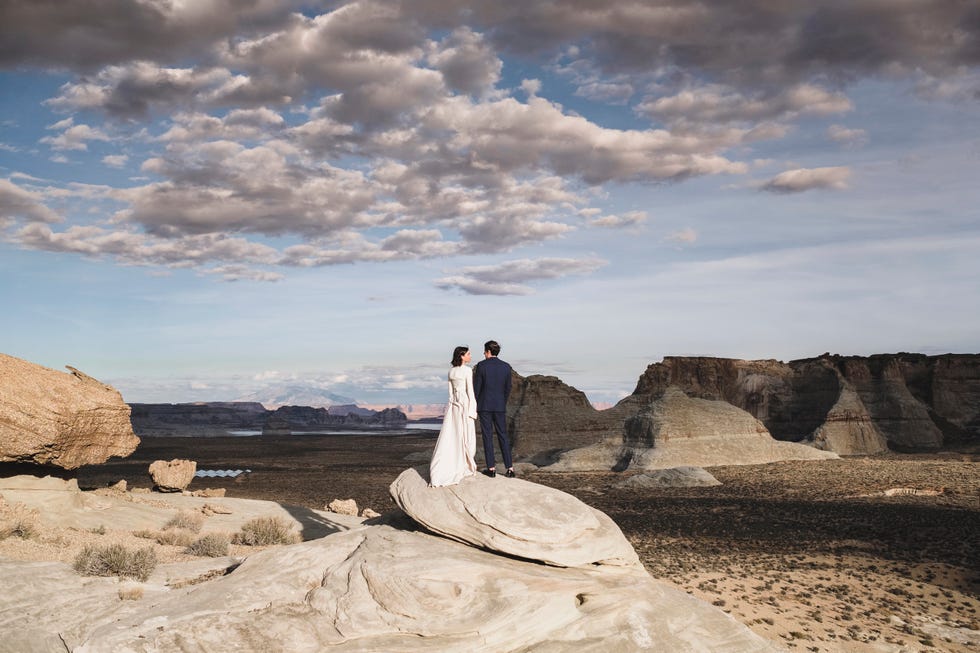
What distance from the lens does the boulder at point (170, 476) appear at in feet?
89.1

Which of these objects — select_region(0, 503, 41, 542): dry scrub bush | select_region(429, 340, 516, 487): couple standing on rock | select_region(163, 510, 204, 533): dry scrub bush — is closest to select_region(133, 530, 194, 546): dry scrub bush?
select_region(163, 510, 204, 533): dry scrub bush

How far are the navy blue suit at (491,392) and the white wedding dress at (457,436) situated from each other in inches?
8.6

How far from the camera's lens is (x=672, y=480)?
39.1 metres

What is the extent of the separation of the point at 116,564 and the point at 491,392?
8.06 metres

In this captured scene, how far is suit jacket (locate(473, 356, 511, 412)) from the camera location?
12.7 m

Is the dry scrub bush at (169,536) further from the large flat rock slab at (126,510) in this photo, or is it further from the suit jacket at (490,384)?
the suit jacket at (490,384)

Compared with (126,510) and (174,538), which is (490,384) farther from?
(126,510)

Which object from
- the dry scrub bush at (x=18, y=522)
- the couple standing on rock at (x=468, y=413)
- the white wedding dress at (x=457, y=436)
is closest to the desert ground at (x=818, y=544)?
the dry scrub bush at (x=18, y=522)

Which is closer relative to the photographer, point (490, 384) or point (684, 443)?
point (490, 384)

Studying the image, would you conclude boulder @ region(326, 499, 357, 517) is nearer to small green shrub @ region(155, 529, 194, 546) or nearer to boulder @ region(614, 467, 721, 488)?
small green shrub @ region(155, 529, 194, 546)

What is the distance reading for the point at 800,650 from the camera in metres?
12.2

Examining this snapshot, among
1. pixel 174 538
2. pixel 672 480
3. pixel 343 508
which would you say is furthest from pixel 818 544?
pixel 174 538

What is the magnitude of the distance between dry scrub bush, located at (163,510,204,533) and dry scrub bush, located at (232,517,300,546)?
127cm

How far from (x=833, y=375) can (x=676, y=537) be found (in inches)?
2284
